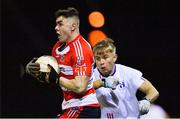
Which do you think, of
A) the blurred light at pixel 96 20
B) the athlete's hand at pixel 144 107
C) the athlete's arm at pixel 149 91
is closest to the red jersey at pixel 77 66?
the athlete's hand at pixel 144 107

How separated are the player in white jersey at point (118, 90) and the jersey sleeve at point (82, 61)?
0.57 meters

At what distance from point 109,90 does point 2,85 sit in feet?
16.1

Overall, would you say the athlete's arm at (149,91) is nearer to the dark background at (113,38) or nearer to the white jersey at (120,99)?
the white jersey at (120,99)

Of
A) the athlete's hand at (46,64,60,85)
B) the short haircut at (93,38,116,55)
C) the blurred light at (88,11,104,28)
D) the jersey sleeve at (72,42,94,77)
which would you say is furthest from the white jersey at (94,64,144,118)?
the blurred light at (88,11,104,28)

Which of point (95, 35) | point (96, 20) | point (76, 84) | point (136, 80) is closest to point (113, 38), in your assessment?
point (95, 35)

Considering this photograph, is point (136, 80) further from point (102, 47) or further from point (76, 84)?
point (76, 84)

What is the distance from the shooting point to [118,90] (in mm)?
5672

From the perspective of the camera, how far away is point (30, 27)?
9859mm

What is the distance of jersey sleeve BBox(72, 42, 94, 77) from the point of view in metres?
4.95

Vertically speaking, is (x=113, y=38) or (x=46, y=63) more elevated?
(x=46, y=63)

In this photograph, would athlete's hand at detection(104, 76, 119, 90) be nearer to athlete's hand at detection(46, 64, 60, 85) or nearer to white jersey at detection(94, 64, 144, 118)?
white jersey at detection(94, 64, 144, 118)

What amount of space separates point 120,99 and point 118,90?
99mm

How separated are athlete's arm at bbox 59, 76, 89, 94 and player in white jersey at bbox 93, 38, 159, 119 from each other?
68 cm

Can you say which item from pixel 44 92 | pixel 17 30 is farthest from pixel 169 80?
pixel 17 30
